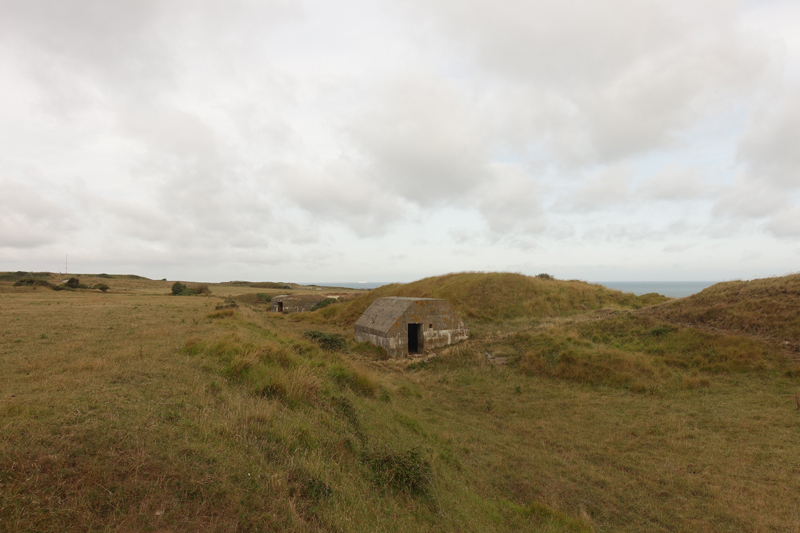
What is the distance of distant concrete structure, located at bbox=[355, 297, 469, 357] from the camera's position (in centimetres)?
2027

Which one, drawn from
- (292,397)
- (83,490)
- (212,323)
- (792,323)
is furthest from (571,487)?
(212,323)

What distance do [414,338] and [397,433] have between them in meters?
13.1

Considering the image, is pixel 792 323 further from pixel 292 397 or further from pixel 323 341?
pixel 323 341

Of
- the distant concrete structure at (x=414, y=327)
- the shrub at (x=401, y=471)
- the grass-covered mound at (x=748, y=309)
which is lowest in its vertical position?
the shrub at (x=401, y=471)

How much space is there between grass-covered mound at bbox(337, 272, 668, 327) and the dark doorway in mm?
7418

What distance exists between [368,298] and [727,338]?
30.1 metres

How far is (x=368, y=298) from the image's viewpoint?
39.2 meters

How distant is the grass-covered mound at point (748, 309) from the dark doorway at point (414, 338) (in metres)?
13.6

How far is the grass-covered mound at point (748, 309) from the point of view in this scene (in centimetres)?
1468

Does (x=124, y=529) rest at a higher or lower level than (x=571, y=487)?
higher

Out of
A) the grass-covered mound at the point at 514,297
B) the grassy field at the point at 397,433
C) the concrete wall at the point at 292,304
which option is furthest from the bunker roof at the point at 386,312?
the concrete wall at the point at 292,304

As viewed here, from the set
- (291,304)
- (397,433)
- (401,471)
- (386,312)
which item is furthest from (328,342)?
(291,304)

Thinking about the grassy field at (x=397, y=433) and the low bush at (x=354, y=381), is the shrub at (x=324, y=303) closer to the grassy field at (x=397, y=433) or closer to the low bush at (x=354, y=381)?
the grassy field at (x=397, y=433)

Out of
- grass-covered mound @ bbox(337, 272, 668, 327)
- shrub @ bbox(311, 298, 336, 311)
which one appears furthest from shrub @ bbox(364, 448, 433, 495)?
shrub @ bbox(311, 298, 336, 311)
